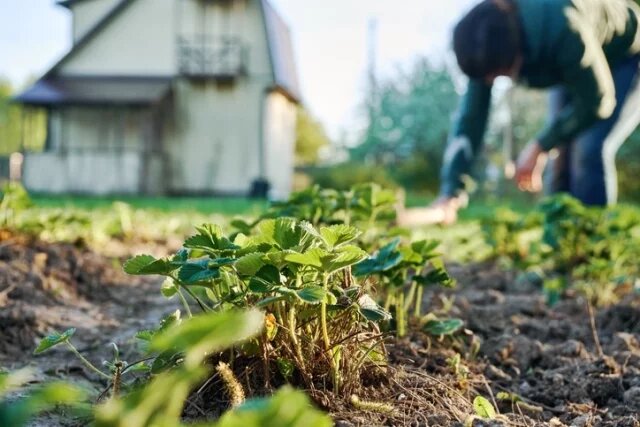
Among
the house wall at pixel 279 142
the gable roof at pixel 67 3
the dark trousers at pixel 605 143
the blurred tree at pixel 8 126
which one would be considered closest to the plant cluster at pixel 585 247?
the dark trousers at pixel 605 143

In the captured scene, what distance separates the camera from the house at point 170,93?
1717cm

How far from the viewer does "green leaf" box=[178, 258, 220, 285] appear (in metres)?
1.26

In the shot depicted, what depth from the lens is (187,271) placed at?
50.8 inches

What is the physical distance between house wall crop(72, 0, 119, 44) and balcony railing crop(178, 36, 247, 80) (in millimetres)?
2189

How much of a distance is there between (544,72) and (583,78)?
282 millimetres

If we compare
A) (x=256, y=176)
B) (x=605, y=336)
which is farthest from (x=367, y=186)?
(x=256, y=176)

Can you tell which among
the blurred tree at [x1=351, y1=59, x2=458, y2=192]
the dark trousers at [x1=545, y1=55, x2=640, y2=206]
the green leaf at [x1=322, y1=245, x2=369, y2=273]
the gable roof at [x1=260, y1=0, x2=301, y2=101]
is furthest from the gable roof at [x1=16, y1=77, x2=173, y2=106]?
the green leaf at [x1=322, y1=245, x2=369, y2=273]

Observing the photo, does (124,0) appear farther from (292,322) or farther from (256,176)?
(292,322)

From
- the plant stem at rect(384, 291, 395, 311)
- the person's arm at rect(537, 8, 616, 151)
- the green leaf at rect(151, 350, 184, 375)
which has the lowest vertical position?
the plant stem at rect(384, 291, 395, 311)

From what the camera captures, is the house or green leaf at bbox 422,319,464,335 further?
the house

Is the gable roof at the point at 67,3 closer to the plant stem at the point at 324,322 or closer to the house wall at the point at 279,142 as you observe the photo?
the house wall at the point at 279,142

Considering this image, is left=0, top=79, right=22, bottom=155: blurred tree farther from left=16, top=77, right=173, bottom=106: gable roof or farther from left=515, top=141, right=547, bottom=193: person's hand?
left=515, top=141, right=547, bottom=193: person's hand

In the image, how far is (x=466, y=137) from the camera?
4.77m

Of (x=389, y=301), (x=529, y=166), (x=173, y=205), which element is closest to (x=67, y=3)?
(x=173, y=205)
